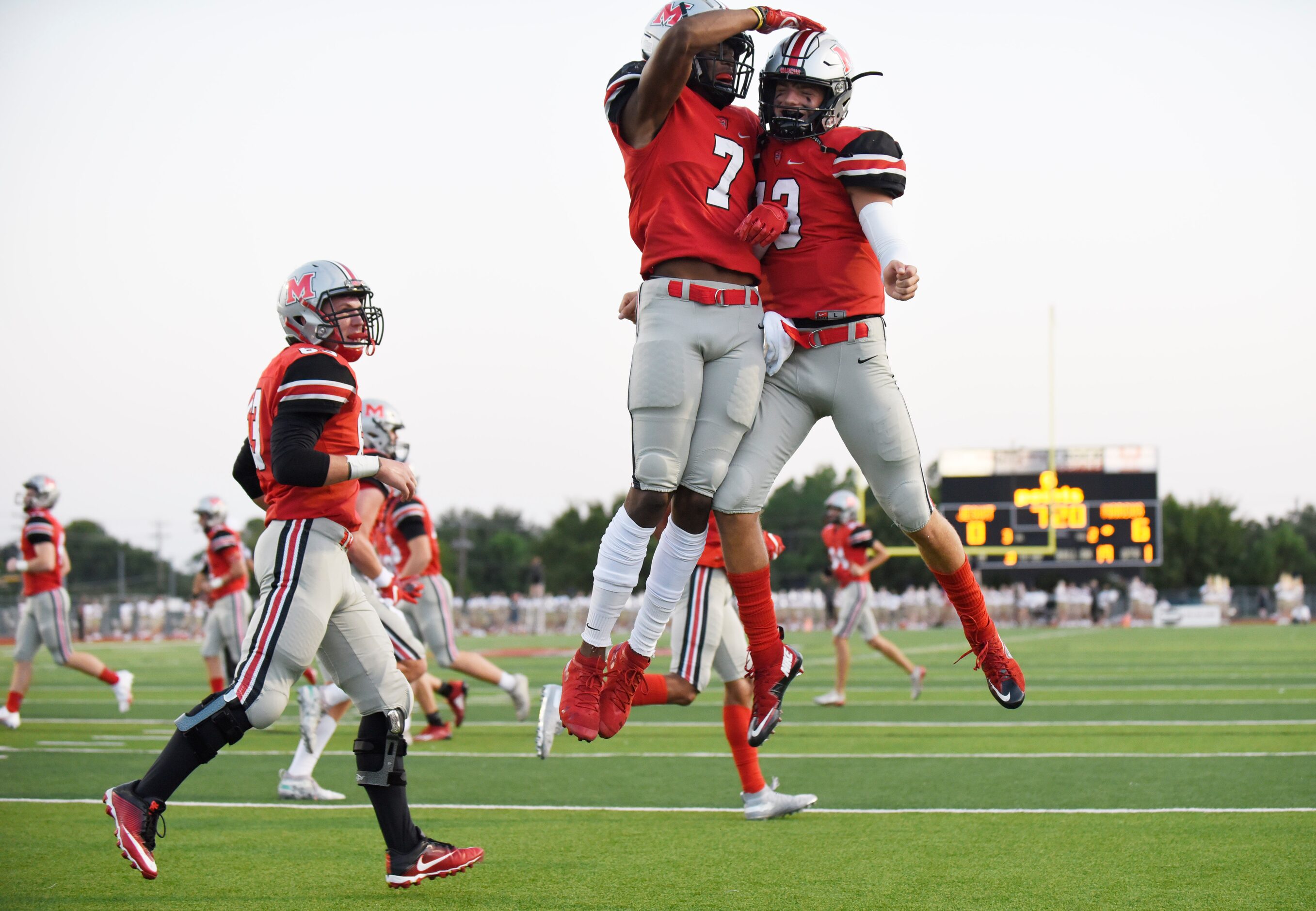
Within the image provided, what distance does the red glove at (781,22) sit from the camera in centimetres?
485

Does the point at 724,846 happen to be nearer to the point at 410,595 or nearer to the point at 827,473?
the point at 410,595

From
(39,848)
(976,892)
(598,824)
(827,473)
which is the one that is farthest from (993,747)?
(827,473)

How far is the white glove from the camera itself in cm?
496

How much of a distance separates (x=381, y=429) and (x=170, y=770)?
4.94m

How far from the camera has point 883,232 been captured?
4.87 meters

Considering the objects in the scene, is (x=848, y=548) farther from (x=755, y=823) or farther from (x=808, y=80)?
(x=808, y=80)

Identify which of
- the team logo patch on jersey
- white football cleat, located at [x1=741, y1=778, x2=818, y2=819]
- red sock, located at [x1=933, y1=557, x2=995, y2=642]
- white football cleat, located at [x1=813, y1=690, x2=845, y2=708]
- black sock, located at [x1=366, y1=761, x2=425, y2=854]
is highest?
the team logo patch on jersey

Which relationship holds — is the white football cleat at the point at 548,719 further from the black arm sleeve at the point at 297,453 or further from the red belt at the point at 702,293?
the red belt at the point at 702,293

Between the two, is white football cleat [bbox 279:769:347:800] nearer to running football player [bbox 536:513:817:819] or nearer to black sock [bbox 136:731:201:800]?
running football player [bbox 536:513:817:819]

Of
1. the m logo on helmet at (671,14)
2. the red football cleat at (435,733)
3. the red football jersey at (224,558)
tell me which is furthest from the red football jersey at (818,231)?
the red football jersey at (224,558)

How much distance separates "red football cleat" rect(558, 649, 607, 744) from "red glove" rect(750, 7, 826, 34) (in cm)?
241

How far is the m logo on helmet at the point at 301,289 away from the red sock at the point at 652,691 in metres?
2.15

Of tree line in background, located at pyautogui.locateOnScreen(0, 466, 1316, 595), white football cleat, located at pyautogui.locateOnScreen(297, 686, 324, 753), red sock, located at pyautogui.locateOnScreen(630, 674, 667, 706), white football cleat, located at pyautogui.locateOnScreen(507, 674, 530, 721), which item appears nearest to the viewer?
red sock, located at pyautogui.locateOnScreen(630, 674, 667, 706)

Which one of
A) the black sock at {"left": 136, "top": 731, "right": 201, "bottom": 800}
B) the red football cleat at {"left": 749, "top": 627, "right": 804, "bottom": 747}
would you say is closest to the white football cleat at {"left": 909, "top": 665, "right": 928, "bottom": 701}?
the red football cleat at {"left": 749, "top": 627, "right": 804, "bottom": 747}
